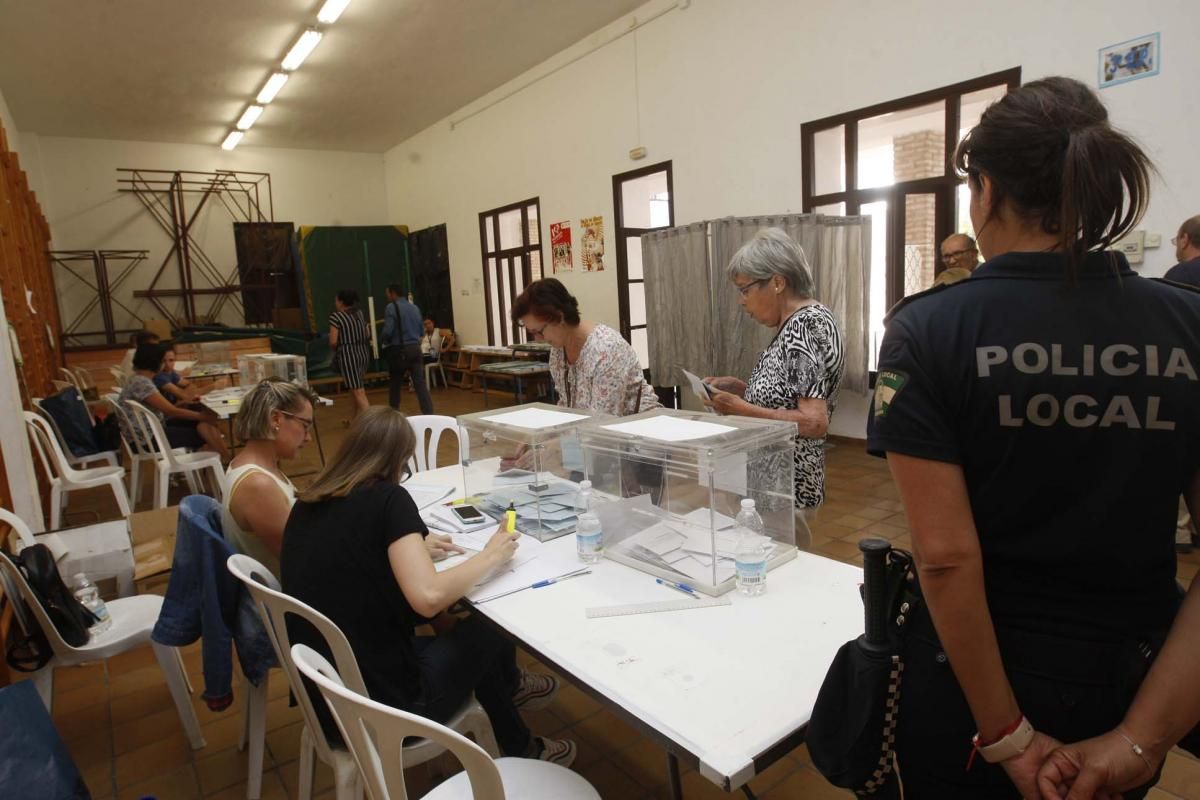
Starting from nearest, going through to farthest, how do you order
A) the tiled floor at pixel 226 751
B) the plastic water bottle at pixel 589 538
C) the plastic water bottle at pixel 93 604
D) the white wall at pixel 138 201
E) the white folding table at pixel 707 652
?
the white folding table at pixel 707 652, the plastic water bottle at pixel 589 538, the tiled floor at pixel 226 751, the plastic water bottle at pixel 93 604, the white wall at pixel 138 201

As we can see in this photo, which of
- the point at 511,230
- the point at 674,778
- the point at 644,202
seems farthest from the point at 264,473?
the point at 511,230

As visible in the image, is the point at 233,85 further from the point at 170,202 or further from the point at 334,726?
the point at 334,726

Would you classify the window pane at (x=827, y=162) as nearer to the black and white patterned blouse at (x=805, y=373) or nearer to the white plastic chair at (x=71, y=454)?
the black and white patterned blouse at (x=805, y=373)

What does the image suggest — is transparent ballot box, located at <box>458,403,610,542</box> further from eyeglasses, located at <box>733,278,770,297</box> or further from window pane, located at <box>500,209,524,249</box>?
window pane, located at <box>500,209,524,249</box>

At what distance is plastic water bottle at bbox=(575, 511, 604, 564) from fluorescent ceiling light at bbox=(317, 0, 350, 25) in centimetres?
635

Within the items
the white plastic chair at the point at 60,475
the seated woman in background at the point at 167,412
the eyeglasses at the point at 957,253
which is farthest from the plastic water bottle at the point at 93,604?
the eyeglasses at the point at 957,253

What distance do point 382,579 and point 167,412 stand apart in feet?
14.3

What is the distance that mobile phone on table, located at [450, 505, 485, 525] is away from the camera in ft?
7.02

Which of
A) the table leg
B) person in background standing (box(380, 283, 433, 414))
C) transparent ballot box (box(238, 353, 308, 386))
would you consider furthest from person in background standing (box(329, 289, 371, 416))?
the table leg

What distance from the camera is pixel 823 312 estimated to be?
2070 mm

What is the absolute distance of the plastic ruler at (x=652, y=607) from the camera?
150 centimetres

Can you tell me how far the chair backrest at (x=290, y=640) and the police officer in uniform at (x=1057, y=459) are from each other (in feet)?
3.61

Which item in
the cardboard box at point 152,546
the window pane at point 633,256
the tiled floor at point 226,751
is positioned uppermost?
the window pane at point 633,256

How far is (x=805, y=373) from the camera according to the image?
6.67 feet
